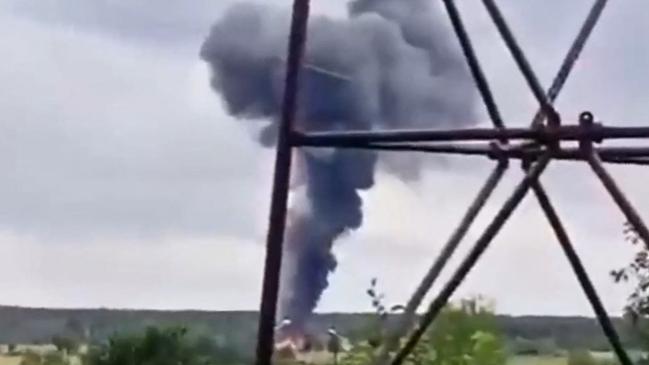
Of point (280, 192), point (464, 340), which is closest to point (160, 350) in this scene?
point (464, 340)

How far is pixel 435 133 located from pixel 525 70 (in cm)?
20

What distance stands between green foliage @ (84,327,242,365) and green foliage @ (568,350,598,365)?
2.23 feet

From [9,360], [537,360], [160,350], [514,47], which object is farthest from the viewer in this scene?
[9,360]

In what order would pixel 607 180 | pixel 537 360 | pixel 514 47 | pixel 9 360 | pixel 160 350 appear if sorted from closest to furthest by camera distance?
pixel 607 180, pixel 514 47, pixel 160 350, pixel 537 360, pixel 9 360

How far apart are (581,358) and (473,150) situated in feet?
4.44

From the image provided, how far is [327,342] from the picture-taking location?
3697 millimetres

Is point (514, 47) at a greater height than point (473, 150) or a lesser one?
greater

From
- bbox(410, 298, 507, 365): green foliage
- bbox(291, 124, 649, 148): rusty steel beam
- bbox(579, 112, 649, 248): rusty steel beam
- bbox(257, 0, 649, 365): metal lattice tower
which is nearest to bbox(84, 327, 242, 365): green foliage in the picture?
bbox(410, 298, 507, 365): green foliage

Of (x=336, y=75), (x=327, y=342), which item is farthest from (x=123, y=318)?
(x=336, y=75)

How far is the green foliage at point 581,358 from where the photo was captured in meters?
3.70

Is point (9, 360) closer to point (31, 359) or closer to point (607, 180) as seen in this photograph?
point (31, 359)

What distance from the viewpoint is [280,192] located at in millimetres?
2393

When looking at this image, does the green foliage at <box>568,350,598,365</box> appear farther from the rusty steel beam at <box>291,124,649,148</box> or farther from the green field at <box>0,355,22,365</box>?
the rusty steel beam at <box>291,124,649,148</box>

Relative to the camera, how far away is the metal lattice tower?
2289 mm
